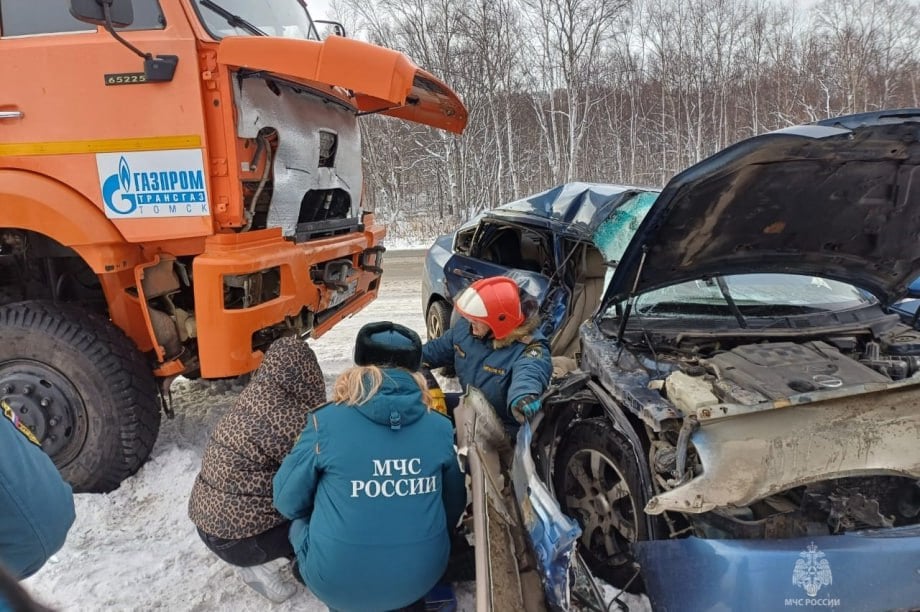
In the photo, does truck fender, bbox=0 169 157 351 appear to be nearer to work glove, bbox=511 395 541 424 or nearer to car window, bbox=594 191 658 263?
work glove, bbox=511 395 541 424

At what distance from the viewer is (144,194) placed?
3.23 metres

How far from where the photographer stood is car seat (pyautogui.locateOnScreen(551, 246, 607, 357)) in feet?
15.2

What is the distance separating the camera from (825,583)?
186 cm

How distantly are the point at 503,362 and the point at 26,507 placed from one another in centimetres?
232

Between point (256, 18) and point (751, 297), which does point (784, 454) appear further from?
point (256, 18)

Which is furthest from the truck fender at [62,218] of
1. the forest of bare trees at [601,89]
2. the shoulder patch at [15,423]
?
the forest of bare trees at [601,89]

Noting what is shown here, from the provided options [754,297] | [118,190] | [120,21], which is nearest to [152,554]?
[118,190]

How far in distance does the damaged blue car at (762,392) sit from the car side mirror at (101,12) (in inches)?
105

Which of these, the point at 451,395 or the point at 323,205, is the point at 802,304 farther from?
the point at 323,205

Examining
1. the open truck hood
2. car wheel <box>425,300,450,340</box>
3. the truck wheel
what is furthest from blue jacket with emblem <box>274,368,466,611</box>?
car wheel <box>425,300,450,340</box>

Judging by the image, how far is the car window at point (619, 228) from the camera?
3957 millimetres

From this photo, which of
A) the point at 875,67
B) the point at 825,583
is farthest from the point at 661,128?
the point at 825,583

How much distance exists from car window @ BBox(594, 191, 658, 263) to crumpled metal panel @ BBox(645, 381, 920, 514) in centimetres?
194

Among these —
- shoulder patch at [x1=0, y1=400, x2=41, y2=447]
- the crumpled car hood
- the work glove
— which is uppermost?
the crumpled car hood
